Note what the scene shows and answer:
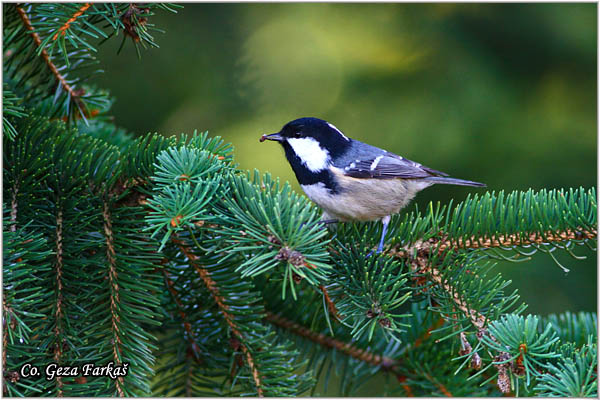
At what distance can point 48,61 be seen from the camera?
2121 millimetres

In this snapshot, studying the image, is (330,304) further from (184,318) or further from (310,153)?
(310,153)

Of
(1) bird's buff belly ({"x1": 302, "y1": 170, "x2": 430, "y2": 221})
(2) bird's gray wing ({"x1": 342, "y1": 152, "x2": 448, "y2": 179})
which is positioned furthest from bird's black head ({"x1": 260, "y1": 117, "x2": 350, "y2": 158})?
(1) bird's buff belly ({"x1": 302, "y1": 170, "x2": 430, "y2": 221})

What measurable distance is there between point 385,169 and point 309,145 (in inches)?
16.7

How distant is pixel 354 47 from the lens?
346cm

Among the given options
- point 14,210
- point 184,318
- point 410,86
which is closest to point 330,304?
point 184,318

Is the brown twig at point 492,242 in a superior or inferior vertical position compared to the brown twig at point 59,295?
superior

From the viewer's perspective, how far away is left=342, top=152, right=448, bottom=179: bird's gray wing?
8.61 ft

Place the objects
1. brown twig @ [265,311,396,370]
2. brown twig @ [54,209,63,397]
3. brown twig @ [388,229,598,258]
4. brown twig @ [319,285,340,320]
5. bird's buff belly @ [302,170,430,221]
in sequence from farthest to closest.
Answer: bird's buff belly @ [302,170,430,221], brown twig @ [265,311,396,370], brown twig @ [319,285,340,320], brown twig @ [388,229,598,258], brown twig @ [54,209,63,397]

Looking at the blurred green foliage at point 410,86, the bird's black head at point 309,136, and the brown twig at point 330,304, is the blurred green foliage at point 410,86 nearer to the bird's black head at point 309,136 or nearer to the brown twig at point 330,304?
the bird's black head at point 309,136

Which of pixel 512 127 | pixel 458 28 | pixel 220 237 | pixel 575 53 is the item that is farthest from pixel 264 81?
pixel 220 237

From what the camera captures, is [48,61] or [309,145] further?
[309,145]

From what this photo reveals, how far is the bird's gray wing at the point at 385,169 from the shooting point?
2625mm

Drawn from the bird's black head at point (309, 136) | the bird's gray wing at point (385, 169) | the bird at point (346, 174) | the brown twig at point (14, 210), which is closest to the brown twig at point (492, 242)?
the bird at point (346, 174)

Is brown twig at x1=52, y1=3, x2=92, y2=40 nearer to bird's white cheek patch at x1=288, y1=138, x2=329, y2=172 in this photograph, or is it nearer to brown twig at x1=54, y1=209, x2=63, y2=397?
brown twig at x1=54, y1=209, x2=63, y2=397
